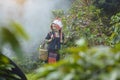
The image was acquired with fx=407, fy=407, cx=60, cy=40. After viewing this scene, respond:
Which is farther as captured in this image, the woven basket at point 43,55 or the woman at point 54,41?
the woven basket at point 43,55

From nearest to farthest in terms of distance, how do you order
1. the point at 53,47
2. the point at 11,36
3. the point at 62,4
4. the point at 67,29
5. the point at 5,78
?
the point at 11,36 < the point at 5,78 < the point at 53,47 < the point at 67,29 < the point at 62,4

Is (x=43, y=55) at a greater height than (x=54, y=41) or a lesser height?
lesser

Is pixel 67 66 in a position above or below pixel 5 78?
above

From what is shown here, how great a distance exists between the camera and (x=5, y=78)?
9.92 feet

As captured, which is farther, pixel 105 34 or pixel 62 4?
pixel 62 4

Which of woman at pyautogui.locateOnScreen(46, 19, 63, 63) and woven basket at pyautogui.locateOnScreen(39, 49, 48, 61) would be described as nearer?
woman at pyautogui.locateOnScreen(46, 19, 63, 63)

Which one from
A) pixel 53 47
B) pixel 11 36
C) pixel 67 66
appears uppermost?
pixel 11 36

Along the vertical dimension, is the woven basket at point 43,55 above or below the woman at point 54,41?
below

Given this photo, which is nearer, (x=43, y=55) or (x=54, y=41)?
(x=54, y=41)

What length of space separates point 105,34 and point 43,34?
267 centimetres

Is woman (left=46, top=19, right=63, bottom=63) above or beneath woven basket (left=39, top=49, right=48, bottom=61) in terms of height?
above

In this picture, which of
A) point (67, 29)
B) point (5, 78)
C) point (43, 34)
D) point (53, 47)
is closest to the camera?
point (5, 78)

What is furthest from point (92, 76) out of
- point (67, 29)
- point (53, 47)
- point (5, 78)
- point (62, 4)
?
point (62, 4)

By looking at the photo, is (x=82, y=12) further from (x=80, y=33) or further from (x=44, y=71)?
(x=44, y=71)
